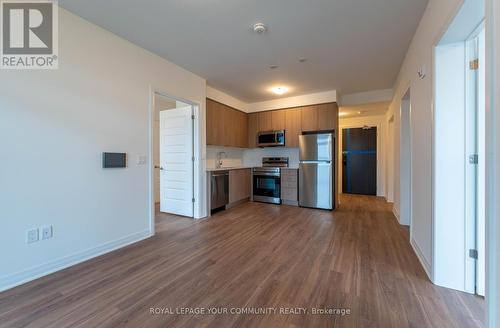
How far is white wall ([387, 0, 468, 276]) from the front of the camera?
1805 mm

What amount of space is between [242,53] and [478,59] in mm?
2488

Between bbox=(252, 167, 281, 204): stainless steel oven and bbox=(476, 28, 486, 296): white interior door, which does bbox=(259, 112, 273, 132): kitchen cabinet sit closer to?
bbox=(252, 167, 281, 204): stainless steel oven

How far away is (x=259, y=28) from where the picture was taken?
2352 millimetres

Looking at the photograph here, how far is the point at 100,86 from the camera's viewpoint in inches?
95.4

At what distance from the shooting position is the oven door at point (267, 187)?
16.8 feet

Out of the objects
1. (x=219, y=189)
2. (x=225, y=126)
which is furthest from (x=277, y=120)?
(x=219, y=189)

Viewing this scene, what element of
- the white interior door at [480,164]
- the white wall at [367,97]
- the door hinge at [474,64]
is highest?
the white wall at [367,97]

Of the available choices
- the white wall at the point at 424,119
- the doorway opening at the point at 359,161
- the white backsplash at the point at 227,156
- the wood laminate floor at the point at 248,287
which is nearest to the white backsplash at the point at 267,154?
the white backsplash at the point at 227,156

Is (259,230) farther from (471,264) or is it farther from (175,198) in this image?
(471,264)

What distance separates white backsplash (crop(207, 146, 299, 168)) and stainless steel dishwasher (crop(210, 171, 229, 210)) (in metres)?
0.71

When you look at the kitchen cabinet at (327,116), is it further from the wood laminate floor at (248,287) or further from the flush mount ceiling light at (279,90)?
the wood laminate floor at (248,287)

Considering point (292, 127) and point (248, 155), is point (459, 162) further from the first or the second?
point (248, 155)

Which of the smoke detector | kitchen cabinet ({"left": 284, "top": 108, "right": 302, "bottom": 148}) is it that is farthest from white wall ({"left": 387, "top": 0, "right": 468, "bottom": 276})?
kitchen cabinet ({"left": 284, "top": 108, "right": 302, "bottom": 148})

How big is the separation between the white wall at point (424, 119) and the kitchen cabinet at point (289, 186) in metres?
2.50
